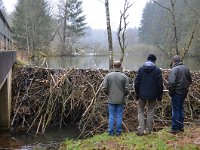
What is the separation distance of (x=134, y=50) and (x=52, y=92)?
196 feet

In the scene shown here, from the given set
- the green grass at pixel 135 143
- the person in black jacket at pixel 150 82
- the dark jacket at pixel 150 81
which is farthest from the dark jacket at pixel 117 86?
the green grass at pixel 135 143

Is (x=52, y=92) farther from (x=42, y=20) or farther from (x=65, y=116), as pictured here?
(x=42, y=20)

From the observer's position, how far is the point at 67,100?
13805mm

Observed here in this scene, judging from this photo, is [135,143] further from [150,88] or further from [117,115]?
[150,88]

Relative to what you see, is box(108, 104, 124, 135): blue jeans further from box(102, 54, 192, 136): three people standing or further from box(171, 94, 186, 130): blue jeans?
box(171, 94, 186, 130): blue jeans

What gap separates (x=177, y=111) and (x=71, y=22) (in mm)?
53545

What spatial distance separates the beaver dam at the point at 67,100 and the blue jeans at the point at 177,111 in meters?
2.75

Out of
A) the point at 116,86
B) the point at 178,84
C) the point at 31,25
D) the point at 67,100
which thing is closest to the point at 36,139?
the point at 67,100

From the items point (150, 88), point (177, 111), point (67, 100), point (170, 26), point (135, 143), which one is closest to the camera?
point (135, 143)

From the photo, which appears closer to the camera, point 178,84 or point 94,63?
point 178,84

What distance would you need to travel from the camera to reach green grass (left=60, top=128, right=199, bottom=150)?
784cm

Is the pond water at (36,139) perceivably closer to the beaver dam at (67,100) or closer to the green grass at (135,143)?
the beaver dam at (67,100)

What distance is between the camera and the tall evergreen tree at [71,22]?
192ft

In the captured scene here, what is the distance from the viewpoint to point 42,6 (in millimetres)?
48969
